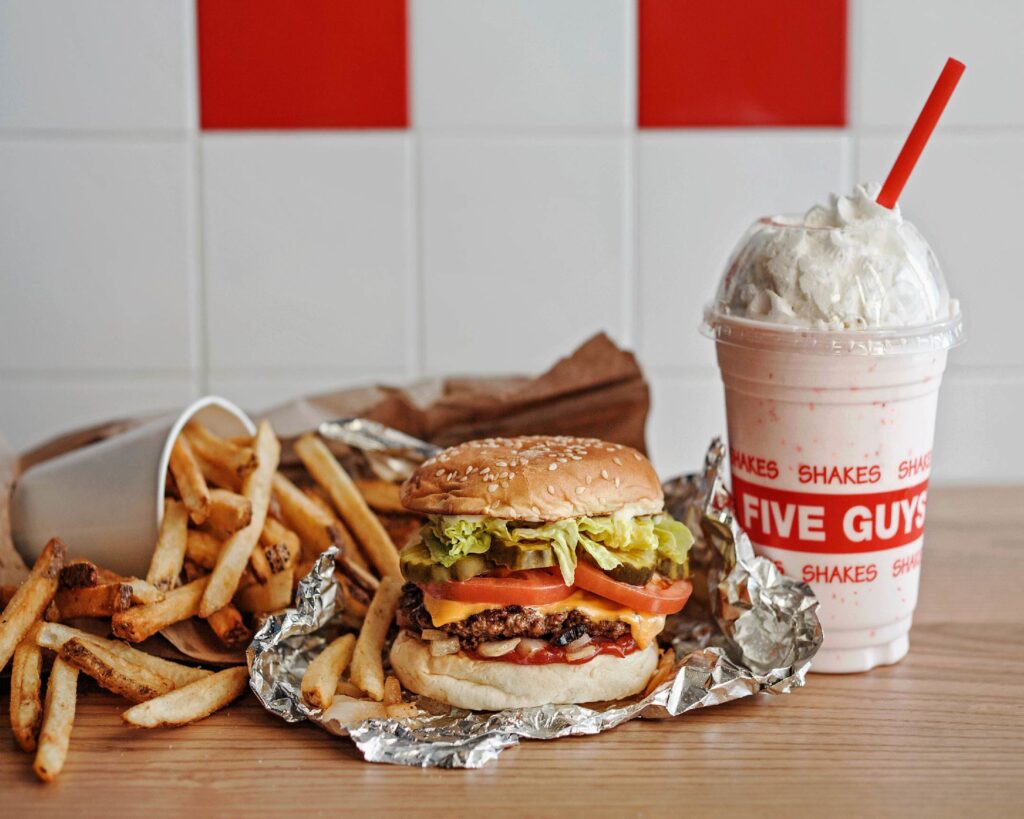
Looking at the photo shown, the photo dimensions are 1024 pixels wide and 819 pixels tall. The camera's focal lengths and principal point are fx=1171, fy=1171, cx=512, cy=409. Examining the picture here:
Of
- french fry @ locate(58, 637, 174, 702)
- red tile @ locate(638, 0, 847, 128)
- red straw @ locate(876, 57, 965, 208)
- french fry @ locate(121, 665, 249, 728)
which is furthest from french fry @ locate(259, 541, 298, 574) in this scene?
red tile @ locate(638, 0, 847, 128)

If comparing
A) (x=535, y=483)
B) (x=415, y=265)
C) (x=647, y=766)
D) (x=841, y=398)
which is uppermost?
(x=415, y=265)

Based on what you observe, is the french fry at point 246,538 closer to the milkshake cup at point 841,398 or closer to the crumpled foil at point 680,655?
the crumpled foil at point 680,655

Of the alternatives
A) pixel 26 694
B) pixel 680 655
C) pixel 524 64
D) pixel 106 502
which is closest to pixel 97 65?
pixel 524 64

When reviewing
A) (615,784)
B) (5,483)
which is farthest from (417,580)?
(5,483)

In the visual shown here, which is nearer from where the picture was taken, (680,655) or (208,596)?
(208,596)

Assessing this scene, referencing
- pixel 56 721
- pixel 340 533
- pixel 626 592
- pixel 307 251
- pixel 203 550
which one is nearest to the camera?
pixel 56 721

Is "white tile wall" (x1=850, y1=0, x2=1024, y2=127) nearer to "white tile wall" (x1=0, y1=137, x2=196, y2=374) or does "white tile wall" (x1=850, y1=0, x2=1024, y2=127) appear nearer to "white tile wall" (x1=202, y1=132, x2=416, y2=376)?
"white tile wall" (x1=202, y1=132, x2=416, y2=376)

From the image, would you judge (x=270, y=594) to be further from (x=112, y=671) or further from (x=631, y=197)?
(x=631, y=197)

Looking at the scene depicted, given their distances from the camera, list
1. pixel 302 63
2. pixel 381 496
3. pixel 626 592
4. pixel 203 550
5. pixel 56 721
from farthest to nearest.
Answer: pixel 302 63, pixel 381 496, pixel 203 550, pixel 626 592, pixel 56 721
